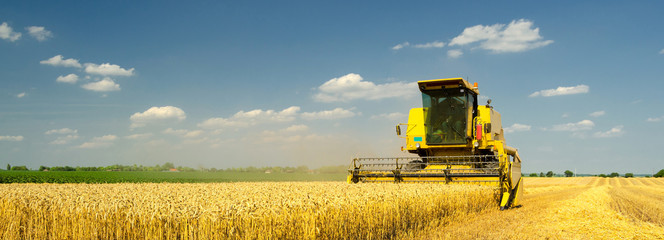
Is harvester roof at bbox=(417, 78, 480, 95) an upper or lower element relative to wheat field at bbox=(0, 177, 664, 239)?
upper

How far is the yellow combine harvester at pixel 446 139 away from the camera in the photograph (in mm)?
11945

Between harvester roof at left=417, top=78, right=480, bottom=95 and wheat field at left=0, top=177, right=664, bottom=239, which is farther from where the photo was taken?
harvester roof at left=417, top=78, right=480, bottom=95

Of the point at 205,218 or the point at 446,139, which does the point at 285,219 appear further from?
the point at 446,139

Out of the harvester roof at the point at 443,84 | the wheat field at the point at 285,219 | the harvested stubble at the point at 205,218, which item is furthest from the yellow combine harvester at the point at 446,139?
the harvested stubble at the point at 205,218

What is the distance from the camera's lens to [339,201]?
5.82m

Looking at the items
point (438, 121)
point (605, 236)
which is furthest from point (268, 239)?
point (438, 121)

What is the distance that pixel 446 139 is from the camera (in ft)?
41.7

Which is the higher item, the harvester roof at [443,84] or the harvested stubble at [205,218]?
the harvester roof at [443,84]

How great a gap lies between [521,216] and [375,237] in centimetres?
494

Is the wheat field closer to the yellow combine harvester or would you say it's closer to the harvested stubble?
the harvested stubble

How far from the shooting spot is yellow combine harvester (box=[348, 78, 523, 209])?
11.9m

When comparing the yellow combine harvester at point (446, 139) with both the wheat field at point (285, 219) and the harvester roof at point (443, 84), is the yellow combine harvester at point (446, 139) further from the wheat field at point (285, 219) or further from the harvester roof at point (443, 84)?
the wheat field at point (285, 219)

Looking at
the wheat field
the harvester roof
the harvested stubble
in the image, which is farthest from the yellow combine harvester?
the harvested stubble

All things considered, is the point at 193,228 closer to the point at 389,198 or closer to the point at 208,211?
the point at 208,211
